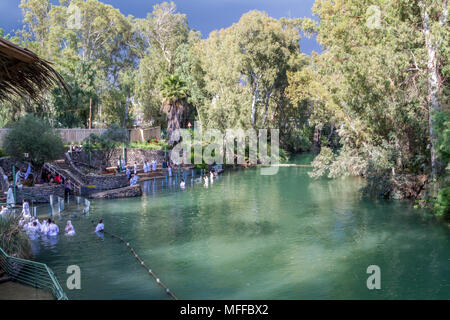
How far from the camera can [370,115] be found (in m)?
26.1

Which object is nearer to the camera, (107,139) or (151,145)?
(107,139)

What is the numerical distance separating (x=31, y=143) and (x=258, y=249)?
67.1 ft

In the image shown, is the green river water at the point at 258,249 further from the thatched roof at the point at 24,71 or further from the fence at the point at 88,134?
the fence at the point at 88,134

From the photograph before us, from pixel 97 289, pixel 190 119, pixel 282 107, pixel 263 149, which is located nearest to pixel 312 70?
pixel 263 149

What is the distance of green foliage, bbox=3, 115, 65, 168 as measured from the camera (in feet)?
95.5

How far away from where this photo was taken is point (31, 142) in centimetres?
2934

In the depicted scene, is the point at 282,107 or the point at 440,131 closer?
the point at 440,131

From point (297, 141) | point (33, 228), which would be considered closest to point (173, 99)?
point (297, 141)

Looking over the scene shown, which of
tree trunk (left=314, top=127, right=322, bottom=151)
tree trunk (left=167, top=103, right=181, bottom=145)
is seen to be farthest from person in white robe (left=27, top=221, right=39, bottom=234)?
tree trunk (left=314, top=127, right=322, bottom=151)

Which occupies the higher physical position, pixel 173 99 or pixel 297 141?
pixel 173 99

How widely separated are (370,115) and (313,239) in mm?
11292

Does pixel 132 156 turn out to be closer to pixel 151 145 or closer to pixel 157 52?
pixel 151 145

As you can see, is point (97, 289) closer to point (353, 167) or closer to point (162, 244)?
point (162, 244)

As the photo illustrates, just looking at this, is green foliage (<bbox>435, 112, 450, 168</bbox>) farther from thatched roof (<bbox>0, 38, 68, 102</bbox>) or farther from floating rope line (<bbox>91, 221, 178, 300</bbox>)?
thatched roof (<bbox>0, 38, 68, 102</bbox>)
